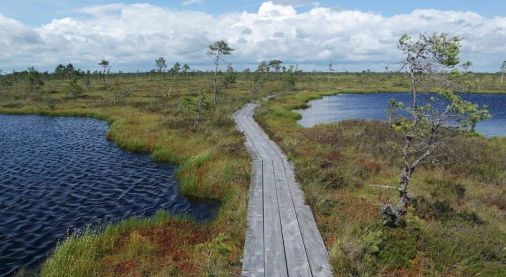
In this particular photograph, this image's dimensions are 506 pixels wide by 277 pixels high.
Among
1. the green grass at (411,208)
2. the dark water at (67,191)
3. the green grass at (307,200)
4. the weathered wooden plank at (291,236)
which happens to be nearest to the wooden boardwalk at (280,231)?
the weathered wooden plank at (291,236)

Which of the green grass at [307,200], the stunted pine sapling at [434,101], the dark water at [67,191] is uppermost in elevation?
the stunted pine sapling at [434,101]

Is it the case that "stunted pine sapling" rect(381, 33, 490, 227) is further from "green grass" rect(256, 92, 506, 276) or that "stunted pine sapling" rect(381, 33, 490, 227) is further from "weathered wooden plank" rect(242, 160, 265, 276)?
"weathered wooden plank" rect(242, 160, 265, 276)

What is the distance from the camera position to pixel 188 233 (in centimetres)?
1450

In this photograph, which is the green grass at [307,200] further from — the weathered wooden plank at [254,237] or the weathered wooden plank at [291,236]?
the weathered wooden plank at [291,236]

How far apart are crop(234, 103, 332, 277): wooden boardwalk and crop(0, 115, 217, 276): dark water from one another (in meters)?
3.22

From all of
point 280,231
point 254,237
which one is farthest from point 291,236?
point 254,237

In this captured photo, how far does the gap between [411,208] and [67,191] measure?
18.6m

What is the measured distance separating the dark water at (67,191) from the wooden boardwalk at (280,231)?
10.6 ft

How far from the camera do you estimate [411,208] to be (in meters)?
14.7

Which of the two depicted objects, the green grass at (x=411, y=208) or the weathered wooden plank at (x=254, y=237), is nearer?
the weathered wooden plank at (x=254, y=237)

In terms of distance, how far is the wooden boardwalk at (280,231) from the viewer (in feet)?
36.9

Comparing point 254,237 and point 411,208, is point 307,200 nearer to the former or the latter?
point 411,208

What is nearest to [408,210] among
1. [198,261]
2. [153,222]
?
[198,261]

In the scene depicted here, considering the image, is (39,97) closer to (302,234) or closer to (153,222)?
(153,222)
